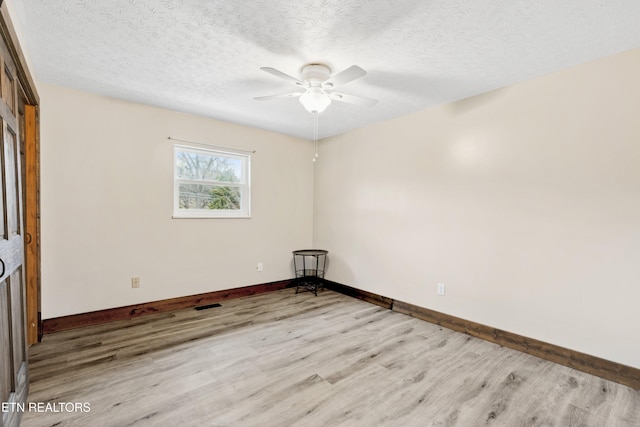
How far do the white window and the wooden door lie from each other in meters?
1.87

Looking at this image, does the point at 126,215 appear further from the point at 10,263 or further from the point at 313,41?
the point at 313,41

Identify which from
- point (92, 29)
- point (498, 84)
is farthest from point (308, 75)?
point (498, 84)

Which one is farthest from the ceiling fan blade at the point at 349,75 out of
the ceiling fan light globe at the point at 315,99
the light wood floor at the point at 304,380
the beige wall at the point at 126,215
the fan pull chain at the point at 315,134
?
the beige wall at the point at 126,215

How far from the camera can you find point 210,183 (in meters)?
3.84

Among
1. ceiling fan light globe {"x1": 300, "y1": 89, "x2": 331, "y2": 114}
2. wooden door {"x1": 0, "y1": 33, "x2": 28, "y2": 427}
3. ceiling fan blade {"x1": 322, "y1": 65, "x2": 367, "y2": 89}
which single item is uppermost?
ceiling fan blade {"x1": 322, "y1": 65, "x2": 367, "y2": 89}

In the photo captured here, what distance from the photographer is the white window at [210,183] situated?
141 inches

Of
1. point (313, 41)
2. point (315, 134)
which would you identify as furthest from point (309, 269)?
point (313, 41)

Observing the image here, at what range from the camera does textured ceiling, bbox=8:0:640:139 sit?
5.55 ft

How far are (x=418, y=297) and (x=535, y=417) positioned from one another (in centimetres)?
165

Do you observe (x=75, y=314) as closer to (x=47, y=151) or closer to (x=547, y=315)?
(x=47, y=151)

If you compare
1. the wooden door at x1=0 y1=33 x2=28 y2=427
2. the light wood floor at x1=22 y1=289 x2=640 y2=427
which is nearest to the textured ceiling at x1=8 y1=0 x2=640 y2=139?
the wooden door at x1=0 y1=33 x2=28 y2=427

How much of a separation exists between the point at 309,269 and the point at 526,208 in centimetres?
313

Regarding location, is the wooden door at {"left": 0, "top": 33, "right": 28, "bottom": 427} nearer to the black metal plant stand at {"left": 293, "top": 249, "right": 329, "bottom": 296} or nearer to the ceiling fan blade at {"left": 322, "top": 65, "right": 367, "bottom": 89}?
the ceiling fan blade at {"left": 322, "top": 65, "right": 367, "bottom": 89}

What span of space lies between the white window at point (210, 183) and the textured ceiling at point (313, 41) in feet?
3.23
